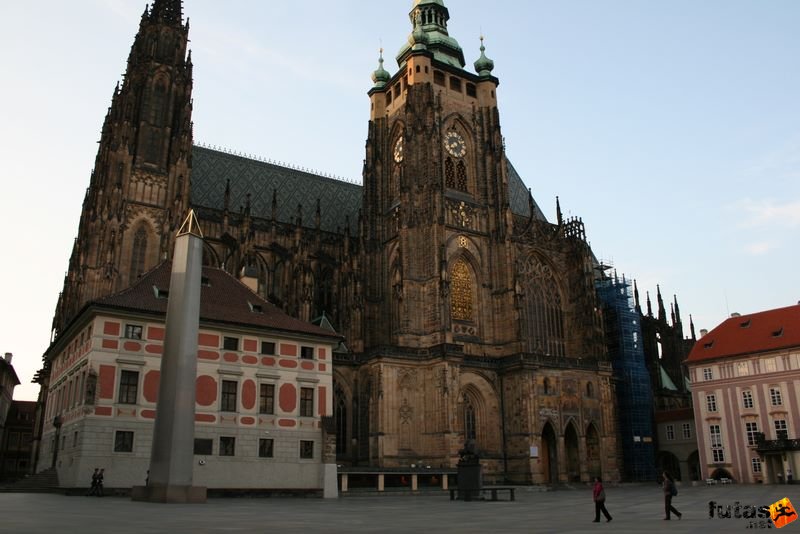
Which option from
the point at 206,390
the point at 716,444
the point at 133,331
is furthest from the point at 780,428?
the point at 133,331

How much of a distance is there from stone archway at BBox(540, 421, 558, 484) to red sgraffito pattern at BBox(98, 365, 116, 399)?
3118 centimetres

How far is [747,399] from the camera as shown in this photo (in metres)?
52.8

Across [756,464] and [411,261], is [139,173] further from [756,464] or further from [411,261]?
[756,464]

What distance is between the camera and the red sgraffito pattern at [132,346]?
31578 mm

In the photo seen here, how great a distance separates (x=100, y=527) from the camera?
1280cm

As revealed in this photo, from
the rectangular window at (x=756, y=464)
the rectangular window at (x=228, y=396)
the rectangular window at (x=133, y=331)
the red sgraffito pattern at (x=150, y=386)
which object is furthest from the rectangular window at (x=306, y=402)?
the rectangular window at (x=756, y=464)

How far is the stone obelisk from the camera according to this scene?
68.1 feet

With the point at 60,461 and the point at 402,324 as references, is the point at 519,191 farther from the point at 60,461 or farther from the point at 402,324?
the point at 60,461

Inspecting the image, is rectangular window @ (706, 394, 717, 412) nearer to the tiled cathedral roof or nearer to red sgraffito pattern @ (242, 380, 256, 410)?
the tiled cathedral roof

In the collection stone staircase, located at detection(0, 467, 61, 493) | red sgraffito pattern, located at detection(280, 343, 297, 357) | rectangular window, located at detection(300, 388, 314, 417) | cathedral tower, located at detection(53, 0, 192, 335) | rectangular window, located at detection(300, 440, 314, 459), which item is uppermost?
cathedral tower, located at detection(53, 0, 192, 335)

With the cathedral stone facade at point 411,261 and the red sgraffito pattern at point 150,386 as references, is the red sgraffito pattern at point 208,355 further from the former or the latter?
the cathedral stone facade at point 411,261

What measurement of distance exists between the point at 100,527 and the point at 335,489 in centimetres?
2254

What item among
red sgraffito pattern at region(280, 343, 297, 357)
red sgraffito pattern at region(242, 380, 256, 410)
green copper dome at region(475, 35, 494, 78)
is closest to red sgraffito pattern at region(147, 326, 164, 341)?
red sgraffito pattern at region(242, 380, 256, 410)

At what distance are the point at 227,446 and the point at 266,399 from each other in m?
2.92
